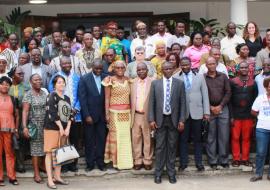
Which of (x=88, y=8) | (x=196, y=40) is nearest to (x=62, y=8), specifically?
(x=88, y=8)

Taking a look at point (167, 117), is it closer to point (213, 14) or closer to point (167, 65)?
point (167, 65)

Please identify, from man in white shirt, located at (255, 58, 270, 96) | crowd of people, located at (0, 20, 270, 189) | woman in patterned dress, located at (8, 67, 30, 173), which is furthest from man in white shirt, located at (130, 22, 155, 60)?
woman in patterned dress, located at (8, 67, 30, 173)

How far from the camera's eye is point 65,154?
8430mm

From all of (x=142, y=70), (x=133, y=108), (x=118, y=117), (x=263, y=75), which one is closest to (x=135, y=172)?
(x=118, y=117)

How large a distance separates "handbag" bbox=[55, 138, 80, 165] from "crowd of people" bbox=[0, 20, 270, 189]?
0.48ft

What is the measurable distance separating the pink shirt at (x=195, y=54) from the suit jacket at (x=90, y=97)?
1.78 metres

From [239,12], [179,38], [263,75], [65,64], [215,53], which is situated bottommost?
[263,75]

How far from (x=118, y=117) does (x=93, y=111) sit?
434 millimetres

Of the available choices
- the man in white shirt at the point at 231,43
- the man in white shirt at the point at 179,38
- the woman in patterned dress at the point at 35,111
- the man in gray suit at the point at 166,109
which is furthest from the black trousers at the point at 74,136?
the man in white shirt at the point at 231,43

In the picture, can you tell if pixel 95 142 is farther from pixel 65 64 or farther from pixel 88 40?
pixel 88 40

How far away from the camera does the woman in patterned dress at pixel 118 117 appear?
9.05 meters

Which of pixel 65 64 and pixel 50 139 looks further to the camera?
pixel 65 64

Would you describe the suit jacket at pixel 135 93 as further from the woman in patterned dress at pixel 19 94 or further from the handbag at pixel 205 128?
the woman in patterned dress at pixel 19 94

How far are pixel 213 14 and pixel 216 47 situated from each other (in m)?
4.72
